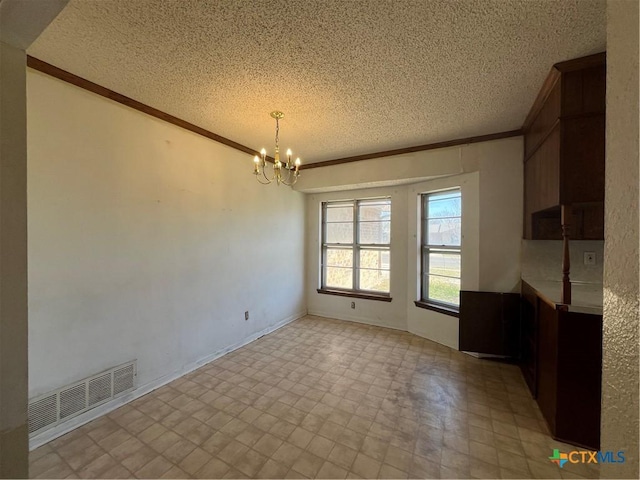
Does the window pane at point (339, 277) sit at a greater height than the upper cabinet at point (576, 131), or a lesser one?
lesser

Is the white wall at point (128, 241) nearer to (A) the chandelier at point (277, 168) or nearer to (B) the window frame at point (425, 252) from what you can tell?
(A) the chandelier at point (277, 168)

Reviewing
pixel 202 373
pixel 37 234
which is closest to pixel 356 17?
pixel 37 234

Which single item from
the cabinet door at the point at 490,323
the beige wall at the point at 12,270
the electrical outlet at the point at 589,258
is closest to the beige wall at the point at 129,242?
the beige wall at the point at 12,270

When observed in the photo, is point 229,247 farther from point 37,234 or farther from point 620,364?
point 620,364

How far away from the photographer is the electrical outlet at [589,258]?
8.18ft

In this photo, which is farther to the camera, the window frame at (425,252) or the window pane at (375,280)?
the window pane at (375,280)

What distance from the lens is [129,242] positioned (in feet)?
→ 7.34

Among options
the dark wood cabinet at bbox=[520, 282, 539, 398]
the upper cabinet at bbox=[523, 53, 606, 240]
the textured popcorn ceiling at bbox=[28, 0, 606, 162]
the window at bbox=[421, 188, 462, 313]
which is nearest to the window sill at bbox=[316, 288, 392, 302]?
the window at bbox=[421, 188, 462, 313]

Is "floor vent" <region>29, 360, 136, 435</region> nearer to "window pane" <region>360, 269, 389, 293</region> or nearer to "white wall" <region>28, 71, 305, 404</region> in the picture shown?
"white wall" <region>28, 71, 305, 404</region>

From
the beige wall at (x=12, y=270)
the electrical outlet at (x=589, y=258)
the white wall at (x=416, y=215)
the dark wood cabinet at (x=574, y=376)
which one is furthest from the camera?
the white wall at (x=416, y=215)

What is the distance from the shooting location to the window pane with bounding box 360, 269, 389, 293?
4.17 metres

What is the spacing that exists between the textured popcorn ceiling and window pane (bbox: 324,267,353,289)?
2674 mm

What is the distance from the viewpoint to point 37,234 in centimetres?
173

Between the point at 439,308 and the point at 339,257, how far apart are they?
5.95 feet
